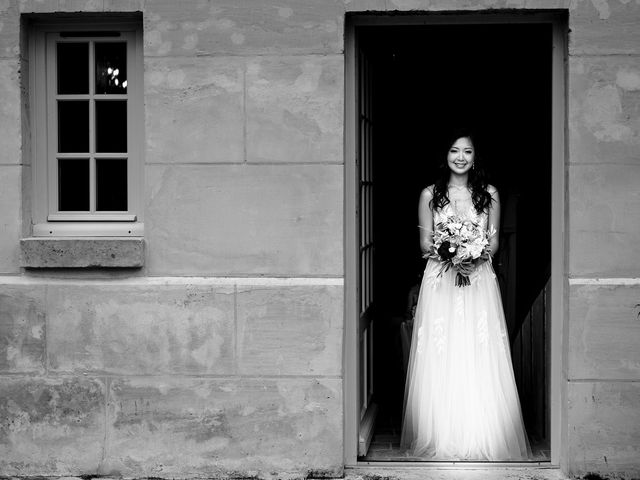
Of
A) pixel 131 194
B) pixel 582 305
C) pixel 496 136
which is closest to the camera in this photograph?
pixel 582 305

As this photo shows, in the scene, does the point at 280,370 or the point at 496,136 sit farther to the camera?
the point at 496,136

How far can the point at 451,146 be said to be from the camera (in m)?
7.49

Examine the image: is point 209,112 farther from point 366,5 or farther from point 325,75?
point 366,5

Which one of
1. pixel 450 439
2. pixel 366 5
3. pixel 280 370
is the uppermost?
pixel 366 5

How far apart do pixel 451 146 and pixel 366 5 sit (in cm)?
140

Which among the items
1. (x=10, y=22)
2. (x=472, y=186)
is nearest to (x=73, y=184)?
(x=10, y=22)

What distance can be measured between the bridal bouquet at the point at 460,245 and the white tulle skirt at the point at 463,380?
100 millimetres

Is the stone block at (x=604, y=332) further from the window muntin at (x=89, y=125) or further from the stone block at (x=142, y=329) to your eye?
the window muntin at (x=89, y=125)

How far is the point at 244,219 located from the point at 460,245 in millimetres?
1627

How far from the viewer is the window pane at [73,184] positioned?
7.14m

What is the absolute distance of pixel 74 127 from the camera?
714cm

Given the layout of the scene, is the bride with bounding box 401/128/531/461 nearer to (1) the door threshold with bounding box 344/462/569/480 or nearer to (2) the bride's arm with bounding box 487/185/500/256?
(2) the bride's arm with bounding box 487/185/500/256

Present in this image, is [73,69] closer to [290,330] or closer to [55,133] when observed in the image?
→ [55,133]

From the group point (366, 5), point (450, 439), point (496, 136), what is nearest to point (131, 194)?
point (366, 5)
